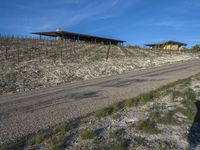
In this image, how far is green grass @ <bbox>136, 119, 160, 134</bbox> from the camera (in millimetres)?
7392

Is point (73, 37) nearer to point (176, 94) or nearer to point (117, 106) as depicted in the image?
point (176, 94)

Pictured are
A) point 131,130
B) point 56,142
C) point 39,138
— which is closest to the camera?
point 56,142

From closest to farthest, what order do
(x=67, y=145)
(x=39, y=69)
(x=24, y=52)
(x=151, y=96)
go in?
(x=67, y=145) < (x=151, y=96) < (x=39, y=69) < (x=24, y=52)

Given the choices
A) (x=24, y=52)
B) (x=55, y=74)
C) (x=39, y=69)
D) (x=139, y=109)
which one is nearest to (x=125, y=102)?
(x=139, y=109)

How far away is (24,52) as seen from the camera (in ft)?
127

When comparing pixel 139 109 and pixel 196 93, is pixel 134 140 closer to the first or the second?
pixel 139 109

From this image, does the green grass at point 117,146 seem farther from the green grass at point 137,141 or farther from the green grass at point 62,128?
the green grass at point 62,128

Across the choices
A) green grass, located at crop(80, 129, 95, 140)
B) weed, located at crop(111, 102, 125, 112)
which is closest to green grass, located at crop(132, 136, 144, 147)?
green grass, located at crop(80, 129, 95, 140)

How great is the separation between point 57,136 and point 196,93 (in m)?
7.38

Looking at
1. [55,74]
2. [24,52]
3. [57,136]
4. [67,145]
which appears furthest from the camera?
[24,52]

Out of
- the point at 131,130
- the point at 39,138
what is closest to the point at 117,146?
the point at 131,130

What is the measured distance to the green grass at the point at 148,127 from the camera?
291 inches

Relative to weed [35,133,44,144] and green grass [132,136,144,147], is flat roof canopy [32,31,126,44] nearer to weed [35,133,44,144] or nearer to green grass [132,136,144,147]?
weed [35,133,44,144]

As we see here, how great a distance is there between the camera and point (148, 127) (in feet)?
25.1
